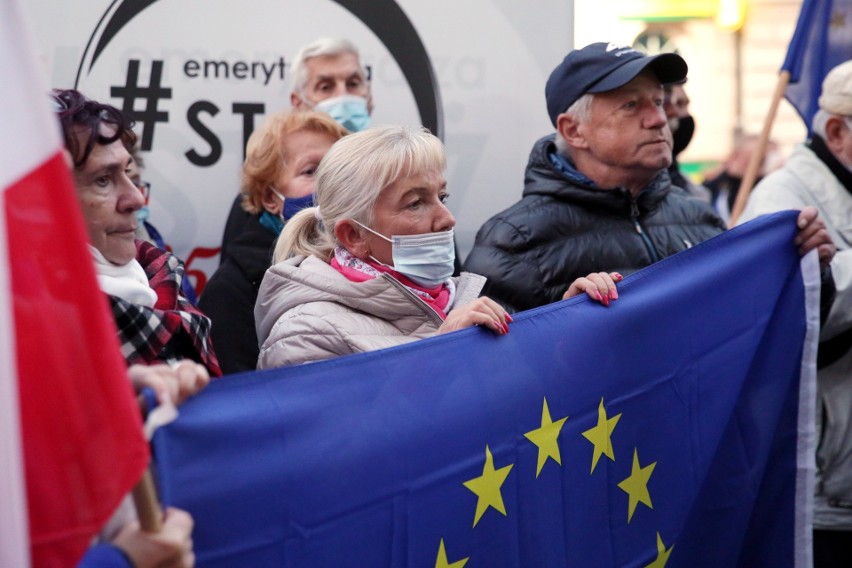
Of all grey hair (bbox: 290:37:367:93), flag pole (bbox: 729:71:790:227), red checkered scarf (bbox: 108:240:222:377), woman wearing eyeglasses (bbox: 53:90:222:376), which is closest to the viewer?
red checkered scarf (bbox: 108:240:222:377)

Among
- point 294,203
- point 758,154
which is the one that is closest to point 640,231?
point 294,203

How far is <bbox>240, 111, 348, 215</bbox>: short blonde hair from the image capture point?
414 cm

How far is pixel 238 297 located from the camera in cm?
396

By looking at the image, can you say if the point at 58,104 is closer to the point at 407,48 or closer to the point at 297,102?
the point at 297,102

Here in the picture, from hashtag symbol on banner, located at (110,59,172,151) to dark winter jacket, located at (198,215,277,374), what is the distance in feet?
1.66

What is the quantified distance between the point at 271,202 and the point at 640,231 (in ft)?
4.01

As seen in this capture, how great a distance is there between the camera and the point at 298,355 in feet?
9.48

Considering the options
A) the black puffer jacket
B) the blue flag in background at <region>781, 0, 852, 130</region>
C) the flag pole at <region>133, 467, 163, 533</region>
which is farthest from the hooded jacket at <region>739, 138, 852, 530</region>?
the flag pole at <region>133, 467, 163, 533</region>

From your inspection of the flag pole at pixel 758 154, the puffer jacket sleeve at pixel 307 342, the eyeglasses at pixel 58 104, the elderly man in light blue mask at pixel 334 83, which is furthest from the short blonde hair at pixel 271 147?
the flag pole at pixel 758 154

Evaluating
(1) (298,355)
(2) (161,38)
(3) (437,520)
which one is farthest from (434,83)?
(3) (437,520)

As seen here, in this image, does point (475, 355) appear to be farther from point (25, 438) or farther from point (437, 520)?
point (25, 438)

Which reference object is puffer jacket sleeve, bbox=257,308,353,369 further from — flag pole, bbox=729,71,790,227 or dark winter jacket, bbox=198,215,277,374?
flag pole, bbox=729,71,790,227

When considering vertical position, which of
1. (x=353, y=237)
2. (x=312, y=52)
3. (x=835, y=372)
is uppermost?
(x=312, y=52)

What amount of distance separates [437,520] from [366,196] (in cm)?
87
